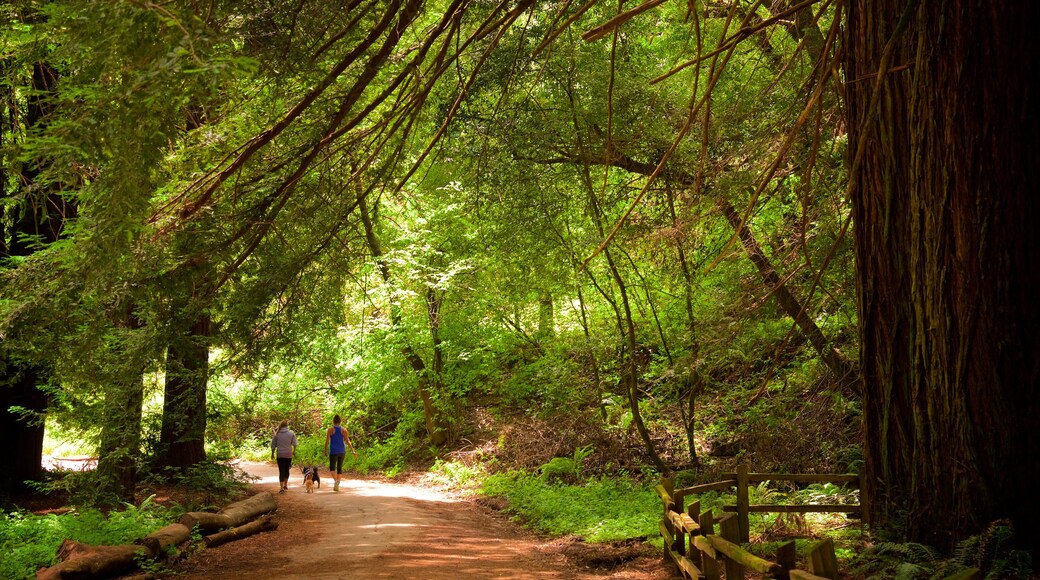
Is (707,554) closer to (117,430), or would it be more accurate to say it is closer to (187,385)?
(117,430)

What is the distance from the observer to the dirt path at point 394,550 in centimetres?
905

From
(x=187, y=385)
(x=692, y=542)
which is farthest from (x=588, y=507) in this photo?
(x=692, y=542)

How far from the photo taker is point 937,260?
536 centimetres

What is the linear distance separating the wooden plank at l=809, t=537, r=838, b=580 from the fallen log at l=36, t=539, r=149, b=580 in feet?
23.3

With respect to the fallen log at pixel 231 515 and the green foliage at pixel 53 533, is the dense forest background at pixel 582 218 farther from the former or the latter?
the fallen log at pixel 231 515

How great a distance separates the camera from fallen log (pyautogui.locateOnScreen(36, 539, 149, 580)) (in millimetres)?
7789

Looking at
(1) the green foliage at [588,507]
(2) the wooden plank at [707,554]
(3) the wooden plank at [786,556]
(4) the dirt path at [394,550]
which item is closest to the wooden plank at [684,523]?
(2) the wooden plank at [707,554]

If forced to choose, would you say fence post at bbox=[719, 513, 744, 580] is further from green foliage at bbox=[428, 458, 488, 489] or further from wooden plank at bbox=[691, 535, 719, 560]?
green foliage at bbox=[428, 458, 488, 489]

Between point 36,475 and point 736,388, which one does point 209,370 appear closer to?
point 36,475

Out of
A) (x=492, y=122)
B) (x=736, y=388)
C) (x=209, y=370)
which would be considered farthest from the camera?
(x=736, y=388)

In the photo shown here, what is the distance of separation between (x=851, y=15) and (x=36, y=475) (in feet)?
49.8

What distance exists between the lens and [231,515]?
1195cm

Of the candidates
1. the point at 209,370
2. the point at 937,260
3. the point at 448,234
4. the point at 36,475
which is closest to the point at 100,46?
the point at 209,370

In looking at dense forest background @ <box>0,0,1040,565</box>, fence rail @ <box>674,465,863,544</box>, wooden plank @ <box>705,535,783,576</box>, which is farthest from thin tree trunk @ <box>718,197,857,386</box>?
wooden plank @ <box>705,535,783,576</box>
